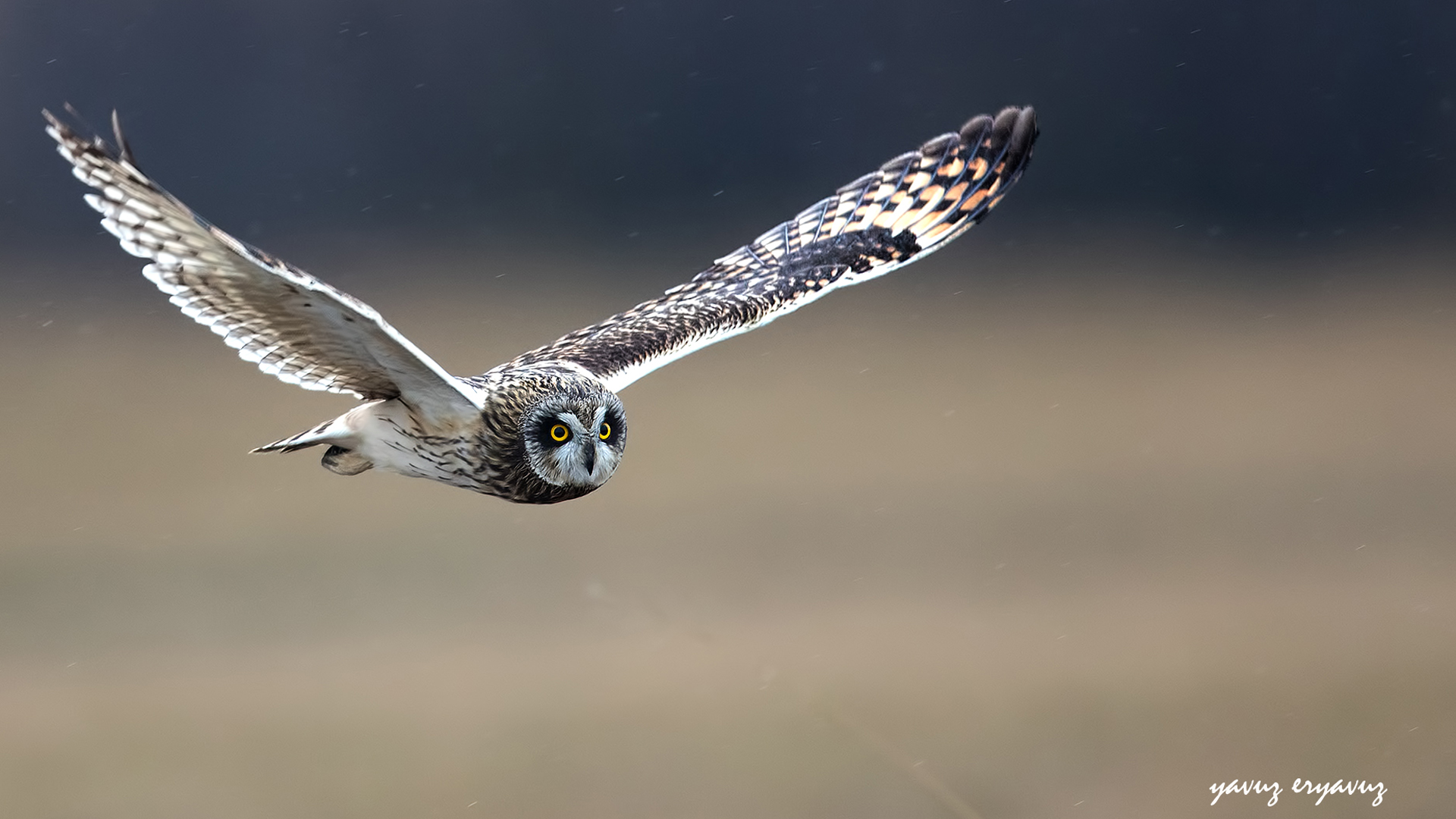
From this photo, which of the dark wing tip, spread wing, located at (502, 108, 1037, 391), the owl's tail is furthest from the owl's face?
the dark wing tip

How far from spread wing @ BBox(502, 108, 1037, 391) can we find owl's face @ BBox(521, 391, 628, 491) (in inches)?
48.1

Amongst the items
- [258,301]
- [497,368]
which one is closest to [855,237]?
[497,368]

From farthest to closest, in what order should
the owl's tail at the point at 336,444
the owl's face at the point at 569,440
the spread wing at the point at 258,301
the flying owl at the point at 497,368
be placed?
the owl's tail at the point at 336,444 → the owl's face at the point at 569,440 → the flying owl at the point at 497,368 → the spread wing at the point at 258,301

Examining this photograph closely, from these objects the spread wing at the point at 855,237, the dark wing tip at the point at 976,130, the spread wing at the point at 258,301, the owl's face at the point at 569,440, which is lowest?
the spread wing at the point at 258,301

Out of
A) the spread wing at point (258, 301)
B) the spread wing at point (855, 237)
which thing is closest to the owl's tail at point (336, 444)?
the spread wing at point (258, 301)

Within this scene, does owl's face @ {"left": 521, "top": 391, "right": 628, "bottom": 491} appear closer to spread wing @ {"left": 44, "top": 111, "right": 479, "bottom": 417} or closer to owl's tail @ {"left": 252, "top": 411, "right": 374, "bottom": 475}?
spread wing @ {"left": 44, "top": 111, "right": 479, "bottom": 417}

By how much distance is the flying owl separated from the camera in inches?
193

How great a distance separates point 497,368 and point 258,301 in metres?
1.24

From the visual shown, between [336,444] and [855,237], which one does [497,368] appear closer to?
[336,444]

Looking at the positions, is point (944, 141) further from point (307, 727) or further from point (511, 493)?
point (307, 727)

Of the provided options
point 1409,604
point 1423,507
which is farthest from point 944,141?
point 1423,507

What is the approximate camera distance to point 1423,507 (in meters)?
22.7

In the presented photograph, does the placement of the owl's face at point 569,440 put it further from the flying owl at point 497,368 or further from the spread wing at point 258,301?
the spread wing at point 258,301

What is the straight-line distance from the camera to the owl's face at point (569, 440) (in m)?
5.58
